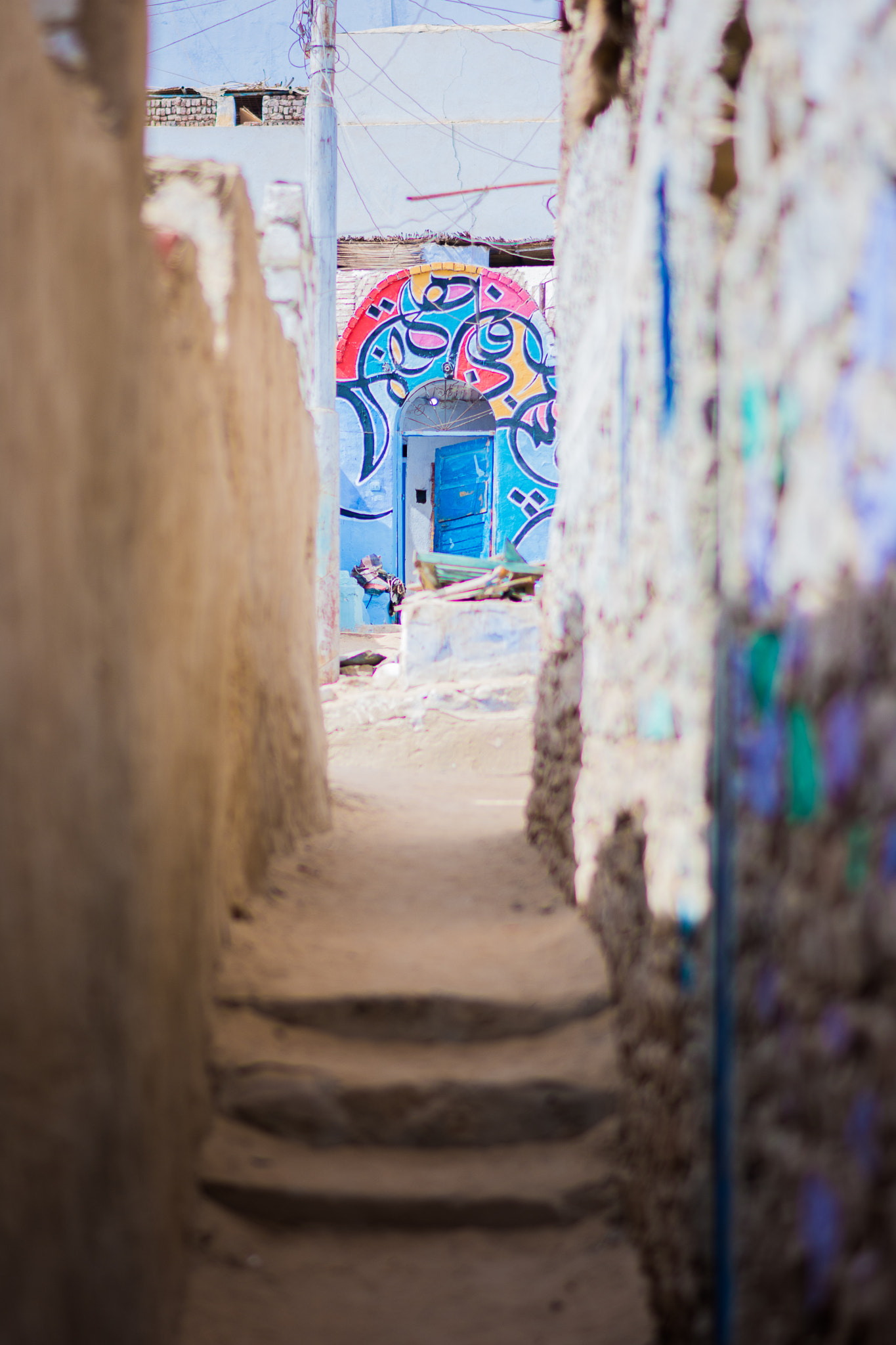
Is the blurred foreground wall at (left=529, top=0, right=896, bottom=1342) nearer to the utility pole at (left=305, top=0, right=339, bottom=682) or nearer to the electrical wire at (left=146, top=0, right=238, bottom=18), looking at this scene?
the utility pole at (left=305, top=0, right=339, bottom=682)

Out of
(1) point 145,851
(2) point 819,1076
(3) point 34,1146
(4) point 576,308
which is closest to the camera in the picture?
(2) point 819,1076

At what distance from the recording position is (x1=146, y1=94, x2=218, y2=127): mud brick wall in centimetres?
1467

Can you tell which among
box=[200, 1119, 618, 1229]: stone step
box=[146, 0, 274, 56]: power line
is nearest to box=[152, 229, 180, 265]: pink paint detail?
box=[200, 1119, 618, 1229]: stone step

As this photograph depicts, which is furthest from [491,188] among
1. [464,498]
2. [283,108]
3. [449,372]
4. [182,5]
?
[182,5]

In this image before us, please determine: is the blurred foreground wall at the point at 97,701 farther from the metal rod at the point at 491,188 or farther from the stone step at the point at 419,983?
the metal rod at the point at 491,188

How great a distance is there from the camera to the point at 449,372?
13305 millimetres

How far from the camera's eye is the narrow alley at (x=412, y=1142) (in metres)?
2.48

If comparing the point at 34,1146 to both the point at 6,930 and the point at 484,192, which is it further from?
the point at 484,192

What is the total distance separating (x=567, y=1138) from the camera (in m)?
2.89

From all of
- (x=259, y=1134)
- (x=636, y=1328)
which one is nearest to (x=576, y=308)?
(x=259, y=1134)

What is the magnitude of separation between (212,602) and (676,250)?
59.6 inches

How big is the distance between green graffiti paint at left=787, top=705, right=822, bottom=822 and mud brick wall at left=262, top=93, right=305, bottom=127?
48.5 ft

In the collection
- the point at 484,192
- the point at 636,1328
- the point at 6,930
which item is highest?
the point at 484,192

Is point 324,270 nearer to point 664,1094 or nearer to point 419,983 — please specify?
point 419,983
